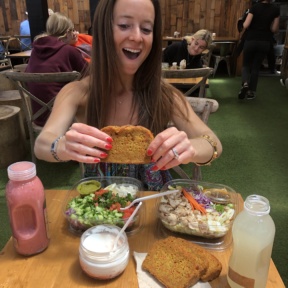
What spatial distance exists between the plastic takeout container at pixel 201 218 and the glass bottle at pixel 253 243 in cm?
18

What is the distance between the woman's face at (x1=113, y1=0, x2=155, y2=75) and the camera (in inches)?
47.7

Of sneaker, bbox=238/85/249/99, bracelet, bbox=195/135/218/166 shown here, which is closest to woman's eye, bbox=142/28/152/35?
bracelet, bbox=195/135/218/166

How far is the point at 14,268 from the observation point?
0.85 meters

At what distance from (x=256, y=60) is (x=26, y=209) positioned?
571 cm

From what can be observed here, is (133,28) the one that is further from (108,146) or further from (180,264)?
(180,264)

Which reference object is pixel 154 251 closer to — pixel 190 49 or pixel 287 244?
pixel 287 244

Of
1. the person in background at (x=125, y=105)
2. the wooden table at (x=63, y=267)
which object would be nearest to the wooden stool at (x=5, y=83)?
the person in background at (x=125, y=105)

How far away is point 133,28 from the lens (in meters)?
1.23

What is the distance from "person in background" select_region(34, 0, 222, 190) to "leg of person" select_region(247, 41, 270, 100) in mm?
4690

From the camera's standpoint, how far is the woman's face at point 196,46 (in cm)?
421

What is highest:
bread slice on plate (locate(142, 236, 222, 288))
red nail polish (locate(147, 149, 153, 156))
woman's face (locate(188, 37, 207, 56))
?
red nail polish (locate(147, 149, 153, 156))

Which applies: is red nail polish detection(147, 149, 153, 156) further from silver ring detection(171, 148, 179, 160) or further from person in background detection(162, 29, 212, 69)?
person in background detection(162, 29, 212, 69)

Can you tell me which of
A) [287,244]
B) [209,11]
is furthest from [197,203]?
[209,11]

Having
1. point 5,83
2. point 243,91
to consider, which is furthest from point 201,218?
point 243,91
